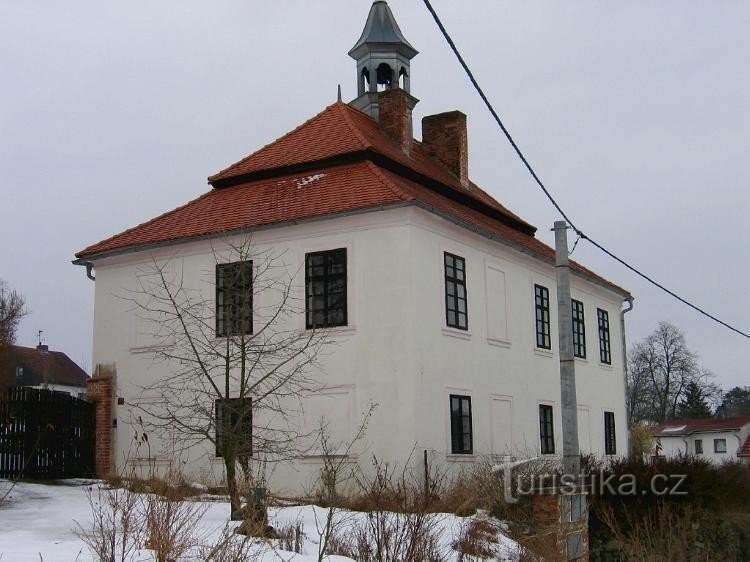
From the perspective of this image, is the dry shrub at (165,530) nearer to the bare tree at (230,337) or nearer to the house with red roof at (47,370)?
the bare tree at (230,337)

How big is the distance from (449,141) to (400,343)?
974 centimetres

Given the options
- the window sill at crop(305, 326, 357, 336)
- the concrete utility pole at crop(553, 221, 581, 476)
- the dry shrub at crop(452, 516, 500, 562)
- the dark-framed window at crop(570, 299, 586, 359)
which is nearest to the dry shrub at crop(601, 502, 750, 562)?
the concrete utility pole at crop(553, 221, 581, 476)

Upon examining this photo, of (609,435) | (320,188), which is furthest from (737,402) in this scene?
(320,188)

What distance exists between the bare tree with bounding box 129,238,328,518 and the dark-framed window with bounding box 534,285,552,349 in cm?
732

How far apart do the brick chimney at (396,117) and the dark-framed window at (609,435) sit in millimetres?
10720

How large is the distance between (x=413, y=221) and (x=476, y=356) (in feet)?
12.2

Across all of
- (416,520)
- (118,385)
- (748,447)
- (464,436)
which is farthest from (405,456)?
(748,447)

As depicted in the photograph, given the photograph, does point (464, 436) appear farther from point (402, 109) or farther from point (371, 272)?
point (402, 109)

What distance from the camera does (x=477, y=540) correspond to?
11766 millimetres

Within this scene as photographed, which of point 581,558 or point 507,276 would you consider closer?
point 581,558

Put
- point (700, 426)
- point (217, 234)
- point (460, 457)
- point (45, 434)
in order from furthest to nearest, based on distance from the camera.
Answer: point (700, 426), point (217, 234), point (45, 434), point (460, 457)

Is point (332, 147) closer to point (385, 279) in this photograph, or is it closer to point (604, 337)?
point (385, 279)

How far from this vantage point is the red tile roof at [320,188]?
805 inches

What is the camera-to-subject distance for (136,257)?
22781 mm
